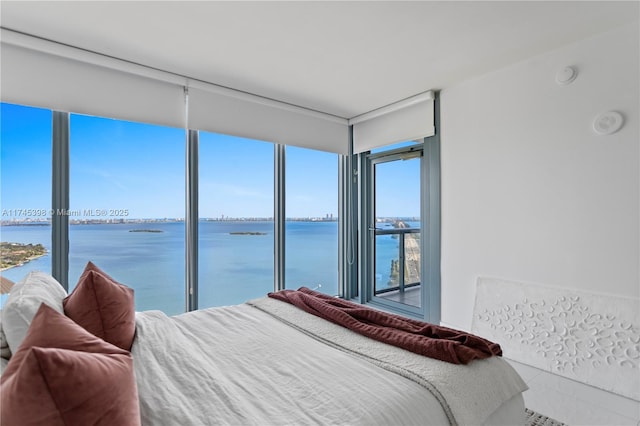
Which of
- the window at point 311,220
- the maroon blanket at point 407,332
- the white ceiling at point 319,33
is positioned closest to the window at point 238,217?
the window at point 311,220

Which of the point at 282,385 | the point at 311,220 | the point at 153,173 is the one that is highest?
the point at 153,173

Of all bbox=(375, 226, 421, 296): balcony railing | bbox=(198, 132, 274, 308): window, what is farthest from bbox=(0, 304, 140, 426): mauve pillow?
bbox=(375, 226, 421, 296): balcony railing

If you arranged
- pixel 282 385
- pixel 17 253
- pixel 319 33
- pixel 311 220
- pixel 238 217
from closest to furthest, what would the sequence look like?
pixel 282 385 → pixel 319 33 → pixel 17 253 → pixel 238 217 → pixel 311 220

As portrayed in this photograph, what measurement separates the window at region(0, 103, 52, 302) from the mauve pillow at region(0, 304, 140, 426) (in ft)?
7.27

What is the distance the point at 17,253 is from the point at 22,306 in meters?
2.05

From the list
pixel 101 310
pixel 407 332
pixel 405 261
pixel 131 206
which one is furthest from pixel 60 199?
pixel 405 261

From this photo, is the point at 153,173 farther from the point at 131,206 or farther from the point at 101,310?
the point at 101,310

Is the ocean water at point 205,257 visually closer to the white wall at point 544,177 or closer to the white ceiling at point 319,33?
the white wall at point 544,177

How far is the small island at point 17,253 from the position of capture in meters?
2.51

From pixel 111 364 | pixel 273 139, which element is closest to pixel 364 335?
pixel 111 364

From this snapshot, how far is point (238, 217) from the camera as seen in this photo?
4125mm

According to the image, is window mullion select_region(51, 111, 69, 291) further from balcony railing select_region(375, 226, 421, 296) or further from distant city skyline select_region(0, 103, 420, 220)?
balcony railing select_region(375, 226, 421, 296)

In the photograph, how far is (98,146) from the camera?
3059mm

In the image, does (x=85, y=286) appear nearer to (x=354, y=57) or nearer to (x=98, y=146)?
(x=98, y=146)
